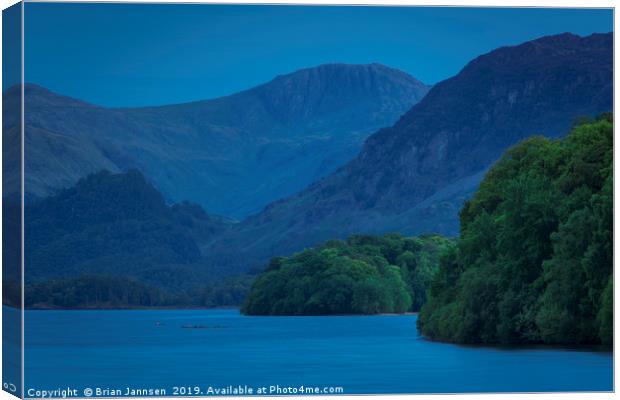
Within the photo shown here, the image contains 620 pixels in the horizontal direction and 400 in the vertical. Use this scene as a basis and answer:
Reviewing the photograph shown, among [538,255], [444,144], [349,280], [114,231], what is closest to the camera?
[538,255]

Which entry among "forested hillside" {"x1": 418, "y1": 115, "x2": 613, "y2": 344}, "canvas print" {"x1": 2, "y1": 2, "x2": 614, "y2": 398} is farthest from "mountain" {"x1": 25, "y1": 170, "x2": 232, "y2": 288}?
"forested hillside" {"x1": 418, "y1": 115, "x2": 613, "y2": 344}

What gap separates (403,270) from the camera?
74.1 meters

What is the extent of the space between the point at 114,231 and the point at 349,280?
1567 centimetres

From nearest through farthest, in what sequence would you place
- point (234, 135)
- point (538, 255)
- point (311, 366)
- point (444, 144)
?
point (311, 366) → point (538, 255) → point (234, 135) → point (444, 144)

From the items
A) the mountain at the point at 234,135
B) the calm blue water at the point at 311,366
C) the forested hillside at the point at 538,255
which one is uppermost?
the mountain at the point at 234,135

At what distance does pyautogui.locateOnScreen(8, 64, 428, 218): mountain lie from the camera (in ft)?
95.2

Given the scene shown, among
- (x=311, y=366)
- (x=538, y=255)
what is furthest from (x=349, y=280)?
(x=311, y=366)

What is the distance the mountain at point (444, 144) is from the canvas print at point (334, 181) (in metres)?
0.18

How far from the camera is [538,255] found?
3288 centimetres

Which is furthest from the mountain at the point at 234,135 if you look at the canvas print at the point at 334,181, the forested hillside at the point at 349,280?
the forested hillside at the point at 349,280

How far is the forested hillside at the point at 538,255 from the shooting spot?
96.3 feet

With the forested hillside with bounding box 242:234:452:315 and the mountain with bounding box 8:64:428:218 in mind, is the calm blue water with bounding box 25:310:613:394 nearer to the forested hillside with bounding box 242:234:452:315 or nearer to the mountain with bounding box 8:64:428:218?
the mountain with bounding box 8:64:428:218

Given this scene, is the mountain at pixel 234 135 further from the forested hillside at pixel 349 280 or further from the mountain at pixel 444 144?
the forested hillside at pixel 349 280

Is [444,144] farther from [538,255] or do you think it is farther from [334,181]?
[538,255]
